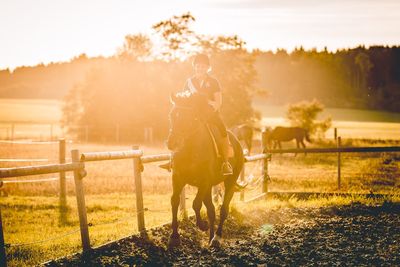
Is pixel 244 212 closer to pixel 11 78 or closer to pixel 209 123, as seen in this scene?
pixel 209 123

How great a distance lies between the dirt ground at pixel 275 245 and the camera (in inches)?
254

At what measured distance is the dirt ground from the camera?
6.46 meters

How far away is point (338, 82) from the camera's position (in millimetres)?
117562

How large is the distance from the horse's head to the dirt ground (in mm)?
1530

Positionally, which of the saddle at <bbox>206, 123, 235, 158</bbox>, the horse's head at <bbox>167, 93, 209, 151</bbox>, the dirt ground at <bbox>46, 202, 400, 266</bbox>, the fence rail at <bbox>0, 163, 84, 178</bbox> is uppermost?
the horse's head at <bbox>167, 93, 209, 151</bbox>

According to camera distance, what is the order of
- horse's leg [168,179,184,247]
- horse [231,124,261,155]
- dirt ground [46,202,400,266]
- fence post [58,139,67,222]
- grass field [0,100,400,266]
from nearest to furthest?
dirt ground [46,202,400,266] → horse's leg [168,179,184,247] → grass field [0,100,400,266] → fence post [58,139,67,222] → horse [231,124,261,155]

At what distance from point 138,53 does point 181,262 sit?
5070 centimetres

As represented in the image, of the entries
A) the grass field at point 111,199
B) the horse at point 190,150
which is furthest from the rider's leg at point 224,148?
the grass field at point 111,199

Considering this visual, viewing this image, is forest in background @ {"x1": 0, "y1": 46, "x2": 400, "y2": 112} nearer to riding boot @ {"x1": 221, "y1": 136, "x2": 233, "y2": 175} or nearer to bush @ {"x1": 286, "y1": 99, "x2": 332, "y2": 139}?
bush @ {"x1": 286, "y1": 99, "x2": 332, "y2": 139}

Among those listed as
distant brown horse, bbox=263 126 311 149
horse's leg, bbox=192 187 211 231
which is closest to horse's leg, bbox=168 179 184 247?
horse's leg, bbox=192 187 211 231

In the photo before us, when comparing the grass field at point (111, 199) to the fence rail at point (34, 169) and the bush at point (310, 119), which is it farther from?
the bush at point (310, 119)

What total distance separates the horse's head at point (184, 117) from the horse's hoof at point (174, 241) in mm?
1333

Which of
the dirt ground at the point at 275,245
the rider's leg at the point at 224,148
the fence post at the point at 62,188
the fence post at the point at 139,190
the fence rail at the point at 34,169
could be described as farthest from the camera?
the fence post at the point at 62,188

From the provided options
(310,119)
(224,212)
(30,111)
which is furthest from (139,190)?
(30,111)
